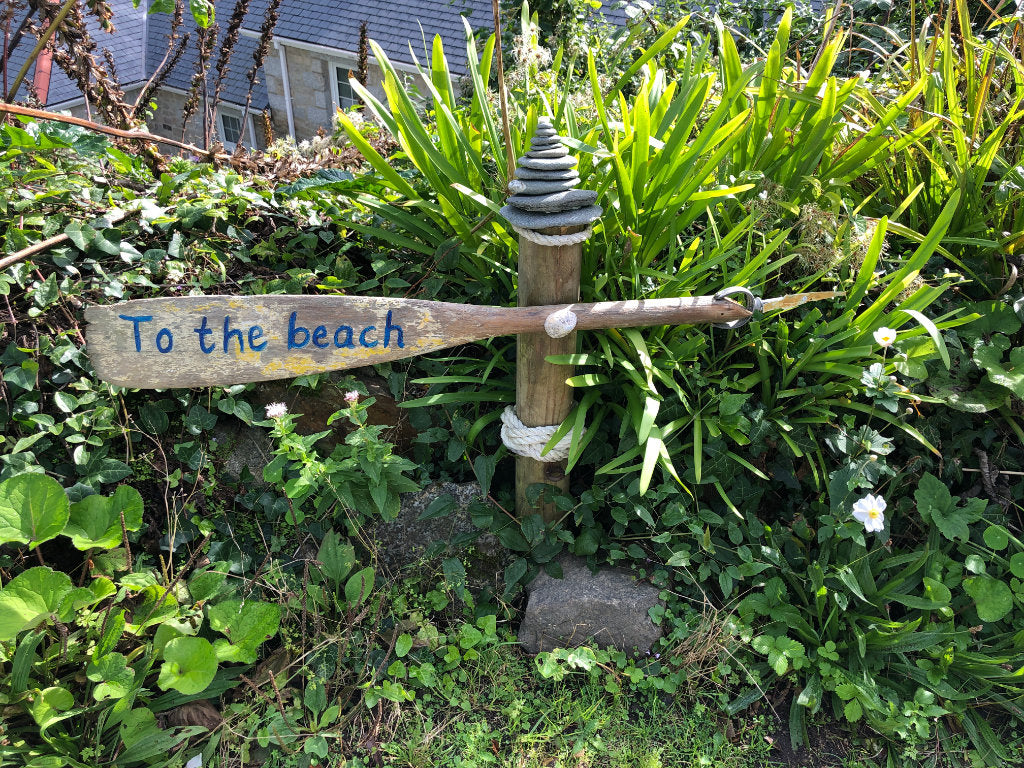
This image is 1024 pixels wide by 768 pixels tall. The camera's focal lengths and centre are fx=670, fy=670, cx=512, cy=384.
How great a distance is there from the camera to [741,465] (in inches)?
79.6

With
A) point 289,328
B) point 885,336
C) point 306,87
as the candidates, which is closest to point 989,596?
point 885,336

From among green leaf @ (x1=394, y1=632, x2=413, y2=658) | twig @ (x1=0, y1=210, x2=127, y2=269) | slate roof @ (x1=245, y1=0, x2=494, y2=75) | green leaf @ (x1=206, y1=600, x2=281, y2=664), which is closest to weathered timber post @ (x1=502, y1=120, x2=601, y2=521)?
green leaf @ (x1=394, y1=632, x2=413, y2=658)

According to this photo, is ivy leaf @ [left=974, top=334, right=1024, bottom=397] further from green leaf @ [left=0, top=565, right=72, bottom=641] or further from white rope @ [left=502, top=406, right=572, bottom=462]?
green leaf @ [left=0, top=565, right=72, bottom=641]

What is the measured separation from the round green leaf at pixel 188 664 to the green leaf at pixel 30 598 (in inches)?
11.3

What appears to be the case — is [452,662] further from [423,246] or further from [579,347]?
[423,246]

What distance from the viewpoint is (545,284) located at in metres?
1.71

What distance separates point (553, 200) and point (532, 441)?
66cm

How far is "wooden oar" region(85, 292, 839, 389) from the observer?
1.62 metres

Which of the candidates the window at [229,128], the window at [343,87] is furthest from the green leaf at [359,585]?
the window at [229,128]

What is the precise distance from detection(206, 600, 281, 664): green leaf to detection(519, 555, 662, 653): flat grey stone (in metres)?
0.71

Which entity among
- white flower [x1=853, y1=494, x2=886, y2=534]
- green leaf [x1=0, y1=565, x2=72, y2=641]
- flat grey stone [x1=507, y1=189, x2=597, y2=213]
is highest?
flat grey stone [x1=507, y1=189, x2=597, y2=213]

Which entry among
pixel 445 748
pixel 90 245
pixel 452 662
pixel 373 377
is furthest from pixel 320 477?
pixel 90 245

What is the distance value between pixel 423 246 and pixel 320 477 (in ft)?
2.63

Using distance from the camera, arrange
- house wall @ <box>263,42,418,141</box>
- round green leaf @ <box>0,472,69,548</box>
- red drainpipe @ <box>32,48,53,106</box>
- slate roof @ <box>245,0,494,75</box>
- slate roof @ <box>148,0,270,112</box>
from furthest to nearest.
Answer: slate roof @ <box>148,0,270,112</box>
house wall @ <box>263,42,418,141</box>
slate roof @ <box>245,0,494,75</box>
red drainpipe @ <box>32,48,53,106</box>
round green leaf @ <box>0,472,69,548</box>
